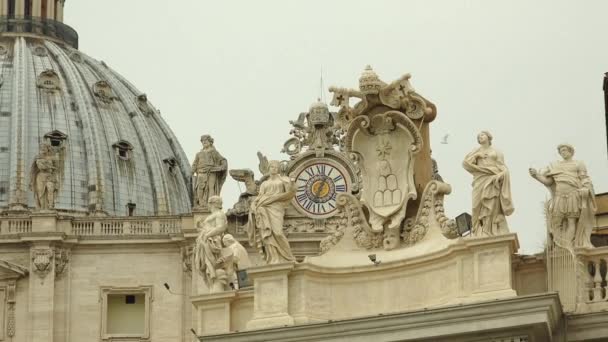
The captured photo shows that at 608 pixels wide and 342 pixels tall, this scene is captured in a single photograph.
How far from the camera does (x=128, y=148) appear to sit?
511ft

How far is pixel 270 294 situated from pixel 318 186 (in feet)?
222

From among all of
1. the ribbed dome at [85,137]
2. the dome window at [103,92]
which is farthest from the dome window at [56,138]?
the dome window at [103,92]

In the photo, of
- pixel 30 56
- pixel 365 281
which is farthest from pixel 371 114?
pixel 30 56

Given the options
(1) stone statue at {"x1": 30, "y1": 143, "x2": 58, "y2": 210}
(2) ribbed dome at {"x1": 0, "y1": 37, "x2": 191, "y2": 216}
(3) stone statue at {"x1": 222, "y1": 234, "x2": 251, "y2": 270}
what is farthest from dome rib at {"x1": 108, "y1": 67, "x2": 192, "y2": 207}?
(3) stone statue at {"x1": 222, "y1": 234, "x2": 251, "y2": 270}

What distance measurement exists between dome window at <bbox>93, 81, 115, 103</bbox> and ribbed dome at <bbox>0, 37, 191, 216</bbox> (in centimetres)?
6

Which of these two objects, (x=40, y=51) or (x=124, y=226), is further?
(x=40, y=51)

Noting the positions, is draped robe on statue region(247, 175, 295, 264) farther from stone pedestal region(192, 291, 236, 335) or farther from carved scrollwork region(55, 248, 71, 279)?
carved scrollwork region(55, 248, 71, 279)

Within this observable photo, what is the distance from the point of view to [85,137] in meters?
155

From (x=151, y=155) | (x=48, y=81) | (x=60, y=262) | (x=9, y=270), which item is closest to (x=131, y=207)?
(x=151, y=155)

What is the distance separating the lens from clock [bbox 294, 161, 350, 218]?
371 ft

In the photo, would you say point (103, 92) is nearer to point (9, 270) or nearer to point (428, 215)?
point (9, 270)

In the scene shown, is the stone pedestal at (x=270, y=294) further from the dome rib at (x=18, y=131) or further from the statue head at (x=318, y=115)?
the dome rib at (x=18, y=131)

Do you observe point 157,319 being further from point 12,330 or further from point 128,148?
point 128,148

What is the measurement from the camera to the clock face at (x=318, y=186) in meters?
113
